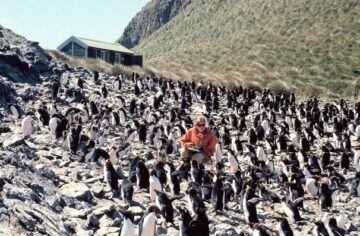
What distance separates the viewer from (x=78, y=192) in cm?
1345

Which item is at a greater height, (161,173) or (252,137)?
(252,137)

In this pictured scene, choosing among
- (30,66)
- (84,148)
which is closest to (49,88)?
(30,66)

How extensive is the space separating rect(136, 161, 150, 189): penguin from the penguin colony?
27 mm

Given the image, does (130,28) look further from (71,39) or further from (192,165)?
(192,165)

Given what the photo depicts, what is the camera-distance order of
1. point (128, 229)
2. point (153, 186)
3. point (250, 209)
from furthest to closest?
1. point (153, 186)
2. point (250, 209)
3. point (128, 229)

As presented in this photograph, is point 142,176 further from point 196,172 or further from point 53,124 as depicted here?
point 53,124

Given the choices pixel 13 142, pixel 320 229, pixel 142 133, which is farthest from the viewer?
pixel 142 133

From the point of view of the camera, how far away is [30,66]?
32.3 meters

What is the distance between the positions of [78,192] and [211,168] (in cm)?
590

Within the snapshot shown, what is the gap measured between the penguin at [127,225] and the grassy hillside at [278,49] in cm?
3950

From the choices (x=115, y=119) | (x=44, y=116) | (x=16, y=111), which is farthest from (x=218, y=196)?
(x=16, y=111)

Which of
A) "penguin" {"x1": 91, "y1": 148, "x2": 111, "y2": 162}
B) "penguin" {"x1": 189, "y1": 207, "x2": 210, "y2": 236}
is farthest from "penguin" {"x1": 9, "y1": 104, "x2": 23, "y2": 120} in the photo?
"penguin" {"x1": 189, "y1": 207, "x2": 210, "y2": 236}

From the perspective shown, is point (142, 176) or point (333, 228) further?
point (142, 176)

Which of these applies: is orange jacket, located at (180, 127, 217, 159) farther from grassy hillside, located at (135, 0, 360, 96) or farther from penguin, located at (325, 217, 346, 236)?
grassy hillside, located at (135, 0, 360, 96)
